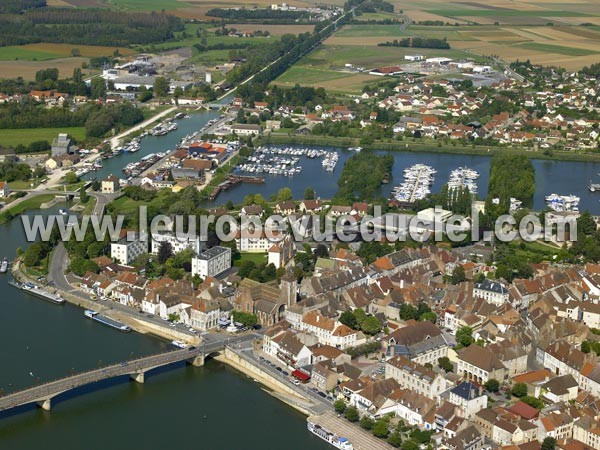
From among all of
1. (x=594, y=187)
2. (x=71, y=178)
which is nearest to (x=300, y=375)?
(x=71, y=178)

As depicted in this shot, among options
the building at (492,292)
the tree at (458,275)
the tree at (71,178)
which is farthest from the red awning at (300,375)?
the tree at (71,178)

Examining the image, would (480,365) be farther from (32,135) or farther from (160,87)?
(160,87)

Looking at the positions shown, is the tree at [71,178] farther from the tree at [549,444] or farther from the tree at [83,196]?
the tree at [549,444]

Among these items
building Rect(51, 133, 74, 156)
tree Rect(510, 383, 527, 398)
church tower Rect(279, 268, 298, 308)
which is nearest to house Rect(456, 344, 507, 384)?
tree Rect(510, 383, 527, 398)

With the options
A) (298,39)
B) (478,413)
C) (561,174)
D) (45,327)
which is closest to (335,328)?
(478,413)

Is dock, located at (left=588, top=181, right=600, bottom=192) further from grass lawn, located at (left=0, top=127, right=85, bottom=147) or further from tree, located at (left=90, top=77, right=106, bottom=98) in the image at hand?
tree, located at (left=90, top=77, right=106, bottom=98)

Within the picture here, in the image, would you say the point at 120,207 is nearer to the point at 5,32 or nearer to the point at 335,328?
the point at 335,328
